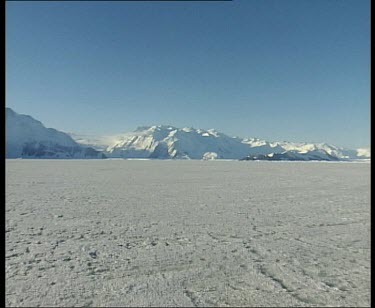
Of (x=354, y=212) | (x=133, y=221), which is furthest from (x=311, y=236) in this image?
(x=133, y=221)

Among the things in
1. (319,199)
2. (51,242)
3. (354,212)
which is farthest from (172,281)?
(319,199)

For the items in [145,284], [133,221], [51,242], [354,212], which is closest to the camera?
[145,284]

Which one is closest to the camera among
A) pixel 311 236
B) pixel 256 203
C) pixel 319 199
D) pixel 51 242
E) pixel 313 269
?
pixel 313 269

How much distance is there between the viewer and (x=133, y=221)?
773 cm

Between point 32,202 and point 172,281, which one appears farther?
point 32,202

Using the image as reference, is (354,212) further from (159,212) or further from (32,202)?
(32,202)

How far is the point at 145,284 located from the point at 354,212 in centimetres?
706

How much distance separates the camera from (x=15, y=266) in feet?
14.9

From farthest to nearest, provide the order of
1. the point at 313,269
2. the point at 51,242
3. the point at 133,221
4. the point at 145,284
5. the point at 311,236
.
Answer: the point at 133,221
the point at 311,236
the point at 51,242
the point at 313,269
the point at 145,284

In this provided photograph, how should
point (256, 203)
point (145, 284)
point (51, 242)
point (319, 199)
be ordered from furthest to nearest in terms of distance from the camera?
1. point (319, 199)
2. point (256, 203)
3. point (51, 242)
4. point (145, 284)

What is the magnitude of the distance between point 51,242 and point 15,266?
4.19 ft

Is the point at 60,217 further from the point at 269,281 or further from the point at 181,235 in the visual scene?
the point at 269,281

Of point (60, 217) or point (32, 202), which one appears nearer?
point (60, 217)

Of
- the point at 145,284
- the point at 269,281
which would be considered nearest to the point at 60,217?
the point at 145,284
